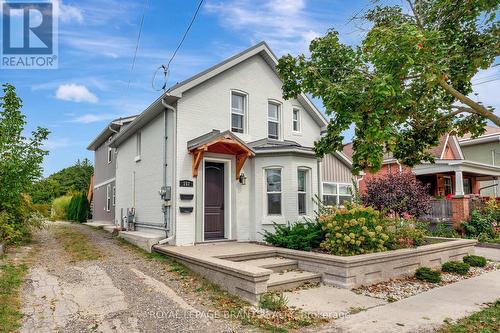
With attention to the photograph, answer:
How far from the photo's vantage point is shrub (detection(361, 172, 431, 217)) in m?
13.6

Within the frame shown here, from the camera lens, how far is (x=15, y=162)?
1010 centimetres

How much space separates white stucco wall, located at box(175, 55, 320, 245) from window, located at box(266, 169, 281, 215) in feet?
0.78

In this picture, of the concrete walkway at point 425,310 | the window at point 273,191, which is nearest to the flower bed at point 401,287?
the concrete walkway at point 425,310

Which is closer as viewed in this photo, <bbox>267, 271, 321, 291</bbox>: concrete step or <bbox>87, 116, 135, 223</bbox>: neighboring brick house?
<bbox>267, 271, 321, 291</bbox>: concrete step

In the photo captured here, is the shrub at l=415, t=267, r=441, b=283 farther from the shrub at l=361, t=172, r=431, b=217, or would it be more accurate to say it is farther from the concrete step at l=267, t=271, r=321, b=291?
the shrub at l=361, t=172, r=431, b=217

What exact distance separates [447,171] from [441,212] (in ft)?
9.78

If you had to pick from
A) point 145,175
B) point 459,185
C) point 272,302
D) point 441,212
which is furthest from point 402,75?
point 459,185

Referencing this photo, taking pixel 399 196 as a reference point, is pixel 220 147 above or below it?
above

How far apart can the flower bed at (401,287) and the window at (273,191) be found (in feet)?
14.1

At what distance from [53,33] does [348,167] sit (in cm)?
1220

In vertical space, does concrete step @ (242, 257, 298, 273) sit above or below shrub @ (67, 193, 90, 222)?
below

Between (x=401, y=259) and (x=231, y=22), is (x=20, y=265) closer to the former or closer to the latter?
(x=231, y=22)

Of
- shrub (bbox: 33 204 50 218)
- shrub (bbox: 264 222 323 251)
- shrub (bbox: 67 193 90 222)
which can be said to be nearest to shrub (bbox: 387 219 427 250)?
shrub (bbox: 264 222 323 251)

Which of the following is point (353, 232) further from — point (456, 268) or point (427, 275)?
point (456, 268)
